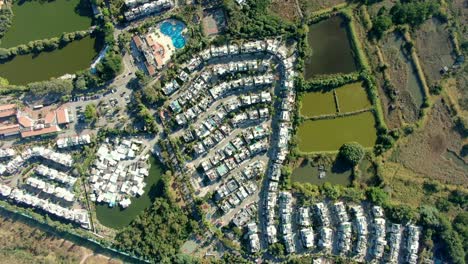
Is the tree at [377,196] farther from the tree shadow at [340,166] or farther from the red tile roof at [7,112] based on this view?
the red tile roof at [7,112]

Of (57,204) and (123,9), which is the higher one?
(123,9)

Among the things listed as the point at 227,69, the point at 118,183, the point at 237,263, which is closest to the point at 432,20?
the point at 227,69

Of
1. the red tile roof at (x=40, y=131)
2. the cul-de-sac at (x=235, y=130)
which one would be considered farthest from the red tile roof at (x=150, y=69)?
the red tile roof at (x=40, y=131)

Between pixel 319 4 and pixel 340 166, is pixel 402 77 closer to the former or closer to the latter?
pixel 340 166

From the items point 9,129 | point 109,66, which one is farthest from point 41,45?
point 9,129

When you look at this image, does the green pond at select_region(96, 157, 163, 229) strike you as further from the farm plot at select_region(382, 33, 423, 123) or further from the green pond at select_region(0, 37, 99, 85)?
the farm plot at select_region(382, 33, 423, 123)

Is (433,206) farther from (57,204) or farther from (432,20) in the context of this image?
(57,204)

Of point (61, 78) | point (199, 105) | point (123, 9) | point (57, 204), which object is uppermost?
point (123, 9)
